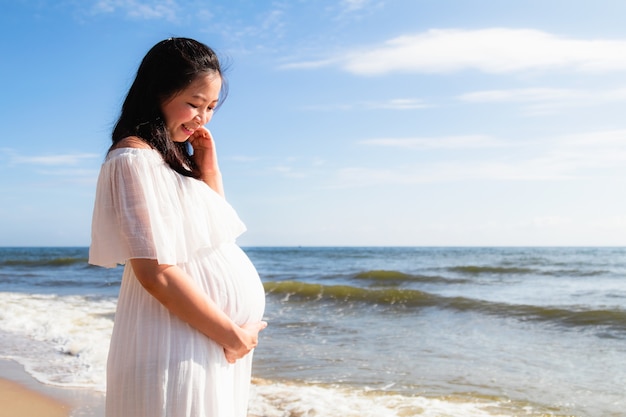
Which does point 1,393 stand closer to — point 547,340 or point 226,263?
point 226,263

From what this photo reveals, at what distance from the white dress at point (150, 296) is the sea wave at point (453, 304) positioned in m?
8.45

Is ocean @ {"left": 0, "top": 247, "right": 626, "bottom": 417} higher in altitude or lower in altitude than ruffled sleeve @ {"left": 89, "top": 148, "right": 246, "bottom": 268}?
lower

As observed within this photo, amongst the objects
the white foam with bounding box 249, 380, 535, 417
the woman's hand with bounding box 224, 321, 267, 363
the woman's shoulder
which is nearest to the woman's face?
the woman's shoulder

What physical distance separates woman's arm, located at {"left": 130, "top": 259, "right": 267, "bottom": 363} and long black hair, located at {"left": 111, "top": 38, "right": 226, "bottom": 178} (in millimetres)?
338

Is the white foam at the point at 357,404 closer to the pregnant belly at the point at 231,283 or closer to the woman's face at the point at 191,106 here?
the pregnant belly at the point at 231,283

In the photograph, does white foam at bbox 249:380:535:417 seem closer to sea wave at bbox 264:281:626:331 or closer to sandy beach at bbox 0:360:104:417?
sandy beach at bbox 0:360:104:417

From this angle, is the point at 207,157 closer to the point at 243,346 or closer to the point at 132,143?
the point at 132,143

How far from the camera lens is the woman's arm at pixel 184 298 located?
173cm

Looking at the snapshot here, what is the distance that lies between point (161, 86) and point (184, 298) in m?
0.66

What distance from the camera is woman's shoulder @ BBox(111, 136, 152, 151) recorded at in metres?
1.84

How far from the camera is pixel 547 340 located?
788 cm

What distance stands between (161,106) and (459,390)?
165 inches

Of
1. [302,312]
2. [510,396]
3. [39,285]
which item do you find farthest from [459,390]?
[39,285]

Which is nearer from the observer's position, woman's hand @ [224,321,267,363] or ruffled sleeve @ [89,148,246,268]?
ruffled sleeve @ [89,148,246,268]
